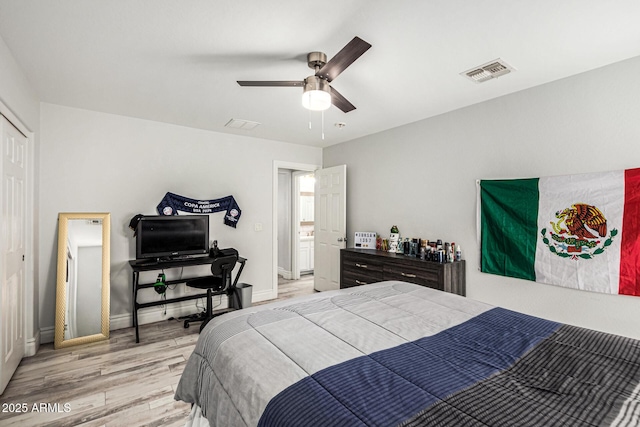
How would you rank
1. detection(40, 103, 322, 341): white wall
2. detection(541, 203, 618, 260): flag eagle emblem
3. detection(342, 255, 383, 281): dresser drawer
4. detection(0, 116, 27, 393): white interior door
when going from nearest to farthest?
detection(0, 116, 27, 393): white interior door
detection(541, 203, 618, 260): flag eagle emblem
detection(40, 103, 322, 341): white wall
detection(342, 255, 383, 281): dresser drawer

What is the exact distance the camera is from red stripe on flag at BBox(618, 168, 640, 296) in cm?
229

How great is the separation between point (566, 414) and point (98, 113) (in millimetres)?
4551

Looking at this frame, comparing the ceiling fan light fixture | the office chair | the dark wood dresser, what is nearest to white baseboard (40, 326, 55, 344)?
the office chair

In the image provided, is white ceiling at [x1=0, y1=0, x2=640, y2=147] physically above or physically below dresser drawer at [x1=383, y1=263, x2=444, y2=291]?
above

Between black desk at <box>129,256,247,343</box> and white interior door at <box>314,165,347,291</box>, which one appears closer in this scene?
black desk at <box>129,256,247,343</box>

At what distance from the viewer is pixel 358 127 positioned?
13.5ft

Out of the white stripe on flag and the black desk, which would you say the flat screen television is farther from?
the white stripe on flag

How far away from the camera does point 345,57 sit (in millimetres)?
1791

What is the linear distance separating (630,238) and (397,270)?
1.99 metres

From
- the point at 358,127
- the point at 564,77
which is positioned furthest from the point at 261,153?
the point at 564,77

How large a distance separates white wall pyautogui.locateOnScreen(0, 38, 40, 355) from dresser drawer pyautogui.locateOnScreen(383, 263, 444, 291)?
3.67 m

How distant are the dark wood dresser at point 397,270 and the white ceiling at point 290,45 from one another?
5.71 ft

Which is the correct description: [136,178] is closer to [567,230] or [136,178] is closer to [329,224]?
[329,224]

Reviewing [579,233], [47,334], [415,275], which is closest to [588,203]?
[579,233]
